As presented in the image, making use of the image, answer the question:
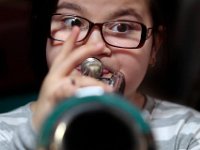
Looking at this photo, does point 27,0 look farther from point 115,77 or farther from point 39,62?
point 115,77

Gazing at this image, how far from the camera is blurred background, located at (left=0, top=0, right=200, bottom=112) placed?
123 centimetres

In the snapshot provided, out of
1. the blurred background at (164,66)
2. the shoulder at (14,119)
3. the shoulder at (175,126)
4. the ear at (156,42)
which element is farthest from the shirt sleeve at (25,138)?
the blurred background at (164,66)

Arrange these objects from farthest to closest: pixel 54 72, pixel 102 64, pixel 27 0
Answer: pixel 27 0, pixel 102 64, pixel 54 72

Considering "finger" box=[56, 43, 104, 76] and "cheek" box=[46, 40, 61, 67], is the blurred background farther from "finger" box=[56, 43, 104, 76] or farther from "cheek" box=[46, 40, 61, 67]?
"finger" box=[56, 43, 104, 76]

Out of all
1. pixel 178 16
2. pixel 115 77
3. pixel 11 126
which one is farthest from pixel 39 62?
pixel 178 16

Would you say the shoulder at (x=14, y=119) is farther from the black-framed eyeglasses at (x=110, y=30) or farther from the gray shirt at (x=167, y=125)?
the black-framed eyeglasses at (x=110, y=30)

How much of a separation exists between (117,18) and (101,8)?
0.04 meters

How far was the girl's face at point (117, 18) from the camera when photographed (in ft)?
2.55

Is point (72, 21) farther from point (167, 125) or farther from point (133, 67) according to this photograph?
point (167, 125)

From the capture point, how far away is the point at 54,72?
0.62m

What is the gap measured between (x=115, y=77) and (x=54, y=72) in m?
0.13

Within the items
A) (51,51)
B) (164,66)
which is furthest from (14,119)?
(164,66)

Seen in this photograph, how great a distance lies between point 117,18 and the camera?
2.60 feet

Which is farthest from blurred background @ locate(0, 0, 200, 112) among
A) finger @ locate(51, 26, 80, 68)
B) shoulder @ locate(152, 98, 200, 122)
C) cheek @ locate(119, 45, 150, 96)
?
finger @ locate(51, 26, 80, 68)
